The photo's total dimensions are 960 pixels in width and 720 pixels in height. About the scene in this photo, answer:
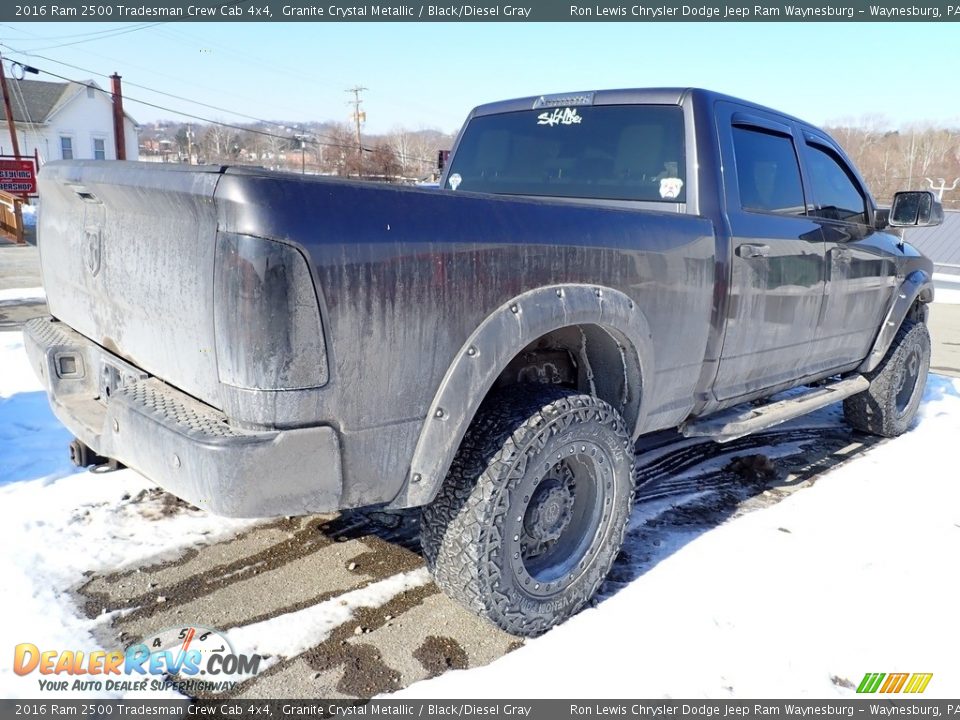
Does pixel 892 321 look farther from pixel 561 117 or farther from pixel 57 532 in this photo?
pixel 57 532

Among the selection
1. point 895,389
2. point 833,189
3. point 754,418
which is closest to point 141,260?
point 754,418

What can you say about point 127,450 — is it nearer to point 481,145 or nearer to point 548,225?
point 548,225

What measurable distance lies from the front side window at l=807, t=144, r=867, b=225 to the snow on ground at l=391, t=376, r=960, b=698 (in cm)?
174

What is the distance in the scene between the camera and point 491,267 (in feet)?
7.47

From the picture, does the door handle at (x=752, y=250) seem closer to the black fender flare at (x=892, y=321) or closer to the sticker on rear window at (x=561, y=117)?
the sticker on rear window at (x=561, y=117)

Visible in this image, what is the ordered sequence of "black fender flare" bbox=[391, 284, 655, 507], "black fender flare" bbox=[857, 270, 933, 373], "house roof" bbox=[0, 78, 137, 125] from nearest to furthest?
"black fender flare" bbox=[391, 284, 655, 507]
"black fender flare" bbox=[857, 270, 933, 373]
"house roof" bbox=[0, 78, 137, 125]

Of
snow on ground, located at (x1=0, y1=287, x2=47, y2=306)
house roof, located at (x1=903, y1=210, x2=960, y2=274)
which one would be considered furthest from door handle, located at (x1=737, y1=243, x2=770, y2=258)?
house roof, located at (x1=903, y1=210, x2=960, y2=274)

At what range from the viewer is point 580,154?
3732 millimetres

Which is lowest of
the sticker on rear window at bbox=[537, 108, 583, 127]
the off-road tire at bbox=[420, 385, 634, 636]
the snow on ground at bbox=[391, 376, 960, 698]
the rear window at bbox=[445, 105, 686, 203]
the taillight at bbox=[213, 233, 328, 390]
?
the snow on ground at bbox=[391, 376, 960, 698]

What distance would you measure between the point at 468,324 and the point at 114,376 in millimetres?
1369

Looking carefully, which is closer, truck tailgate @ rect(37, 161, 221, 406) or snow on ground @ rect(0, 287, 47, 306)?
truck tailgate @ rect(37, 161, 221, 406)

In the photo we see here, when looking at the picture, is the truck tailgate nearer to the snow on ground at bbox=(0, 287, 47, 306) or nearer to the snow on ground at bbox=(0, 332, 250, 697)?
the snow on ground at bbox=(0, 332, 250, 697)

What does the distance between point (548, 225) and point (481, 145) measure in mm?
1991

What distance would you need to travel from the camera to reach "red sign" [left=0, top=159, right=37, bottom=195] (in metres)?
22.4
